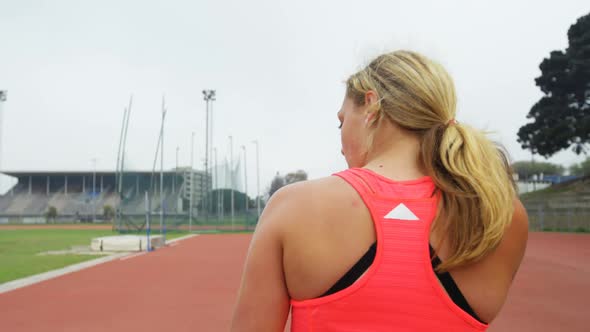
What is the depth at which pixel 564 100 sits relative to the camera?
2994 cm

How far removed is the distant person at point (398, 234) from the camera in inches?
30.2

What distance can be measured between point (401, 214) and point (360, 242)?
0.09m

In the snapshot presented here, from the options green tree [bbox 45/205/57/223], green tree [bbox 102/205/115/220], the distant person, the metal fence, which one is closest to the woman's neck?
the distant person

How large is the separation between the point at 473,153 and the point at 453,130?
6 centimetres

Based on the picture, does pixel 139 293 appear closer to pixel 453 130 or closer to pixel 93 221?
pixel 453 130

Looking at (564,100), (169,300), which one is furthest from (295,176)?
(169,300)

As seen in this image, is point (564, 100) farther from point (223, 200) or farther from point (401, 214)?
point (401, 214)

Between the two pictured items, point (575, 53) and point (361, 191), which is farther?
point (575, 53)

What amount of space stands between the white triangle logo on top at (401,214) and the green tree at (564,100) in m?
31.0

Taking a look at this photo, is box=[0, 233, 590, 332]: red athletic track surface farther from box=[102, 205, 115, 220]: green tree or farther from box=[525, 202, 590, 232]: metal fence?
box=[102, 205, 115, 220]: green tree

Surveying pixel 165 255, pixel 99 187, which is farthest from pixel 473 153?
pixel 99 187

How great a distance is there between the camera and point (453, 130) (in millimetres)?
898

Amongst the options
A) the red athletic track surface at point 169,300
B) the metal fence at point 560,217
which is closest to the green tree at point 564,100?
the metal fence at point 560,217

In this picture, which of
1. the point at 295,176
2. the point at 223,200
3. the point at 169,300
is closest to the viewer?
the point at 169,300
